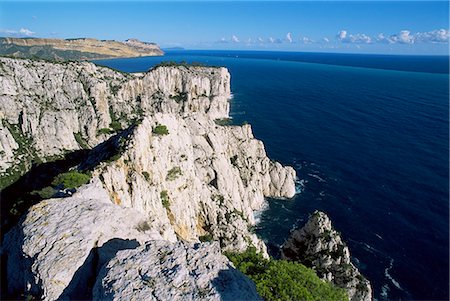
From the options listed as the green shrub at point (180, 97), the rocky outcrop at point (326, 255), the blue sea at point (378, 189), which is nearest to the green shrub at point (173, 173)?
the rocky outcrop at point (326, 255)

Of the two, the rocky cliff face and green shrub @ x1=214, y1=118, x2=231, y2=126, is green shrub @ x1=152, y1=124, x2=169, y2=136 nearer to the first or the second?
the rocky cliff face

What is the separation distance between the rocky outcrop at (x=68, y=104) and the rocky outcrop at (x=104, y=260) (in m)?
90.1

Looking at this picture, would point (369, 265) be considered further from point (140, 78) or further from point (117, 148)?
point (140, 78)

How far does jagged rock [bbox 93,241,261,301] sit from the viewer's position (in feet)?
60.5

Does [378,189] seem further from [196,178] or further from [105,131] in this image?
[105,131]

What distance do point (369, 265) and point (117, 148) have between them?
184 feet

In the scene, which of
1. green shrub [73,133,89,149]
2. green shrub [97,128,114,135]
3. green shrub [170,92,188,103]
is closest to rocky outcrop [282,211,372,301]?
green shrub [73,133,89,149]

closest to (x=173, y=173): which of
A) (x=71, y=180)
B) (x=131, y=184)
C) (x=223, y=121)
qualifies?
(x=131, y=184)

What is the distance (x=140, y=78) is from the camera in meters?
178

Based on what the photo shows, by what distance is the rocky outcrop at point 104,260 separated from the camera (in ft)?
62.0

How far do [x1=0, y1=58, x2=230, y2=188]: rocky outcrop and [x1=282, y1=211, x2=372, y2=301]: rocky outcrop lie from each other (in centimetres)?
8308

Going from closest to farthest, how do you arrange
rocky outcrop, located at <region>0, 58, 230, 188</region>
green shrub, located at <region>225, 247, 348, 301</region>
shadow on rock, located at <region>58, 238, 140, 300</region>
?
shadow on rock, located at <region>58, 238, 140, 300</region> < green shrub, located at <region>225, 247, 348, 301</region> < rocky outcrop, located at <region>0, 58, 230, 188</region>

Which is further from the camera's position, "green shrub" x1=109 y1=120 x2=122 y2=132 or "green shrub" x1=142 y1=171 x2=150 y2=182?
"green shrub" x1=109 y1=120 x2=122 y2=132

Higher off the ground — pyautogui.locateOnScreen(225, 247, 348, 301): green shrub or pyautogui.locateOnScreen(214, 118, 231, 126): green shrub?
pyautogui.locateOnScreen(225, 247, 348, 301): green shrub
